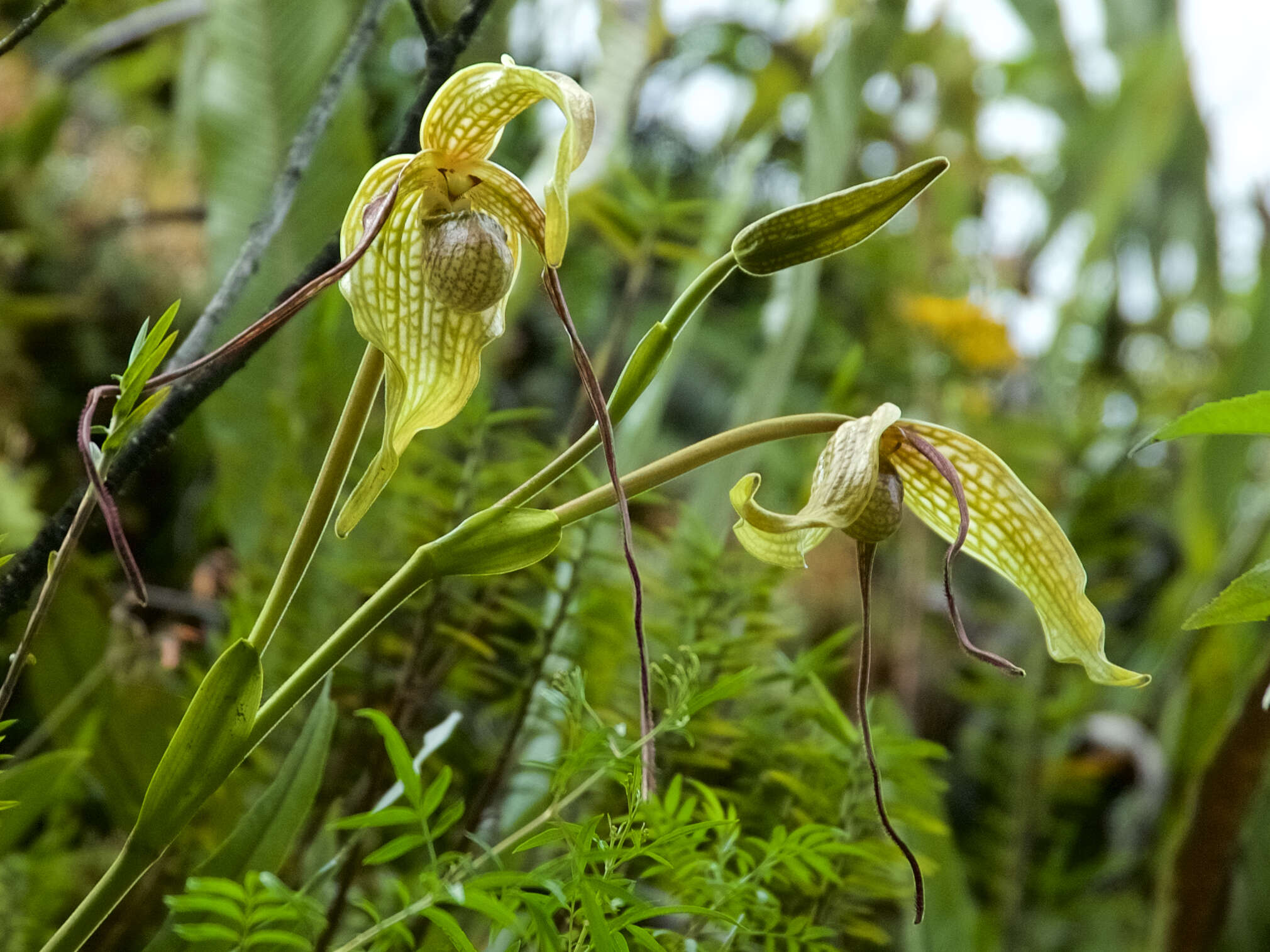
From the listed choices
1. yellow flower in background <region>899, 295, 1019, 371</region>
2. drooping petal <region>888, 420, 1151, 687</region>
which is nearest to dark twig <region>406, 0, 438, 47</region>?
drooping petal <region>888, 420, 1151, 687</region>

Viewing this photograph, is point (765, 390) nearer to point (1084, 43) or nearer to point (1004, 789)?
point (1004, 789)

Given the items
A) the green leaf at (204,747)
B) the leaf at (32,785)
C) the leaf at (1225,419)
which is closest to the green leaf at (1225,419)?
the leaf at (1225,419)

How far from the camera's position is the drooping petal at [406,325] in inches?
12.2

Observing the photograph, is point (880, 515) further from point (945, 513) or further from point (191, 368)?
point (191, 368)

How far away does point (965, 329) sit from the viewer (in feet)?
3.40

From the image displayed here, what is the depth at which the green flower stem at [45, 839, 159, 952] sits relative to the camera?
0.91 feet

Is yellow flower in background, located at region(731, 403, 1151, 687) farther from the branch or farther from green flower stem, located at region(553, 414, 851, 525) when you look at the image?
the branch

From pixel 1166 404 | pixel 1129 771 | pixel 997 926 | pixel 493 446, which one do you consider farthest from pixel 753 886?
pixel 1166 404

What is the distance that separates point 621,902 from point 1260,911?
0.76 meters

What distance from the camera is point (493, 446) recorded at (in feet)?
1.75

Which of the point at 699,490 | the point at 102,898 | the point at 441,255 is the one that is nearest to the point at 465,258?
the point at 441,255

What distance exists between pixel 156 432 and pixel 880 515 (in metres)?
0.23

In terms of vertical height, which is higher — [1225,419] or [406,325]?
[406,325]

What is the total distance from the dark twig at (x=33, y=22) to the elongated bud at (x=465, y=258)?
12 centimetres
